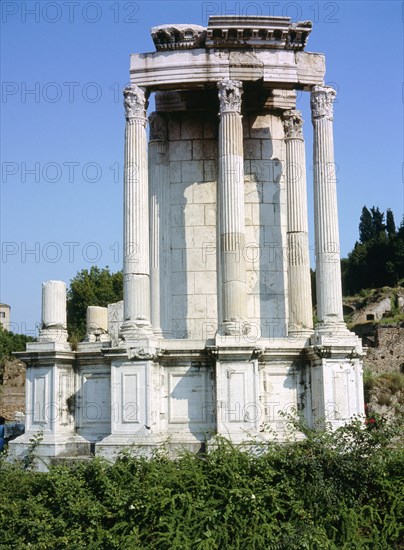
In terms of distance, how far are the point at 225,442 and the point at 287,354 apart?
302cm

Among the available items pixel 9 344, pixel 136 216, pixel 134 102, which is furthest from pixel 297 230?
pixel 9 344

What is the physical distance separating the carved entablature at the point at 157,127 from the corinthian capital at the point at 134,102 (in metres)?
1.72

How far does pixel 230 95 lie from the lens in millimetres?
16219

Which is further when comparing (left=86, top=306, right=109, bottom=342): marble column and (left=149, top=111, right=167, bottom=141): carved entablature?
(left=86, top=306, right=109, bottom=342): marble column

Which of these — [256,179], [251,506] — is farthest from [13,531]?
[256,179]

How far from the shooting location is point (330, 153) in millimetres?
16469

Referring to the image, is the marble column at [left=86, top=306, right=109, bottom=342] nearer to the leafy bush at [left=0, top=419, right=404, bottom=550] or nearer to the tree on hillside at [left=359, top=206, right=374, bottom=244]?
the leafy bush at [left=0, top=419, right=404, bottom=550]

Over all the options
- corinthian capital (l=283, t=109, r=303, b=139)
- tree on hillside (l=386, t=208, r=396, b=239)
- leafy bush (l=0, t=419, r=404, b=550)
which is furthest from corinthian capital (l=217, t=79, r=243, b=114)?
tree on hillside (l=386, t=208, r=396, b=239)

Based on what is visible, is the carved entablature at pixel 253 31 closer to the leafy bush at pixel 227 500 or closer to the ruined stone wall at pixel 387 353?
the leafy bush at pixel 227 500

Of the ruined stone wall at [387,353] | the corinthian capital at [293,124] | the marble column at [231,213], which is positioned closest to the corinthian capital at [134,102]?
the marble column at [231,213]

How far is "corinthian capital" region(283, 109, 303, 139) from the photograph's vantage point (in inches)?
710

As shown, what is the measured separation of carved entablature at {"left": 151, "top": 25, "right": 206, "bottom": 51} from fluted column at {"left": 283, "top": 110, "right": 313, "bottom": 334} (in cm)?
297

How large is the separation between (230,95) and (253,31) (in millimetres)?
1528

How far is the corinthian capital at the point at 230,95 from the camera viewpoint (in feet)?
53.2
